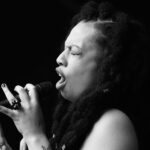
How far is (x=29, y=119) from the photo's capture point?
4.88 ft

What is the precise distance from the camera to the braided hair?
57.7 inches

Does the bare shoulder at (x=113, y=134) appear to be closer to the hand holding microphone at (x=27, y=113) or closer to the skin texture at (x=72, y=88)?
the skin texture at (x=72, y=88)

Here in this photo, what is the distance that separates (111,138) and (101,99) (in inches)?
5.6

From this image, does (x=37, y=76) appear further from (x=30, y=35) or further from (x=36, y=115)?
(x=36, y=115)

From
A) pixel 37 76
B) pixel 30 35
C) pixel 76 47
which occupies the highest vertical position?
pixel 76 47

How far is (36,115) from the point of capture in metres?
1.50

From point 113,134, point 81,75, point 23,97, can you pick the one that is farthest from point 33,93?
point 113,134

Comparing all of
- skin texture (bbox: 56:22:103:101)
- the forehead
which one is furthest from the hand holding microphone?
the forehead

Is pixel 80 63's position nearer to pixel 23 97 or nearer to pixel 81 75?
pixel 81 75

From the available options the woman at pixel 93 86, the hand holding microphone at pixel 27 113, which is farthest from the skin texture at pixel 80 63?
the hand holding microphone at pixel 27 113

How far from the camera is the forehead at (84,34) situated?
1.51 metres

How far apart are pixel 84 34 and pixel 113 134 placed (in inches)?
13.7

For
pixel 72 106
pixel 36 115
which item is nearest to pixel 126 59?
pixel 72 106

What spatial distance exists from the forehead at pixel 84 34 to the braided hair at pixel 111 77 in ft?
0.06
